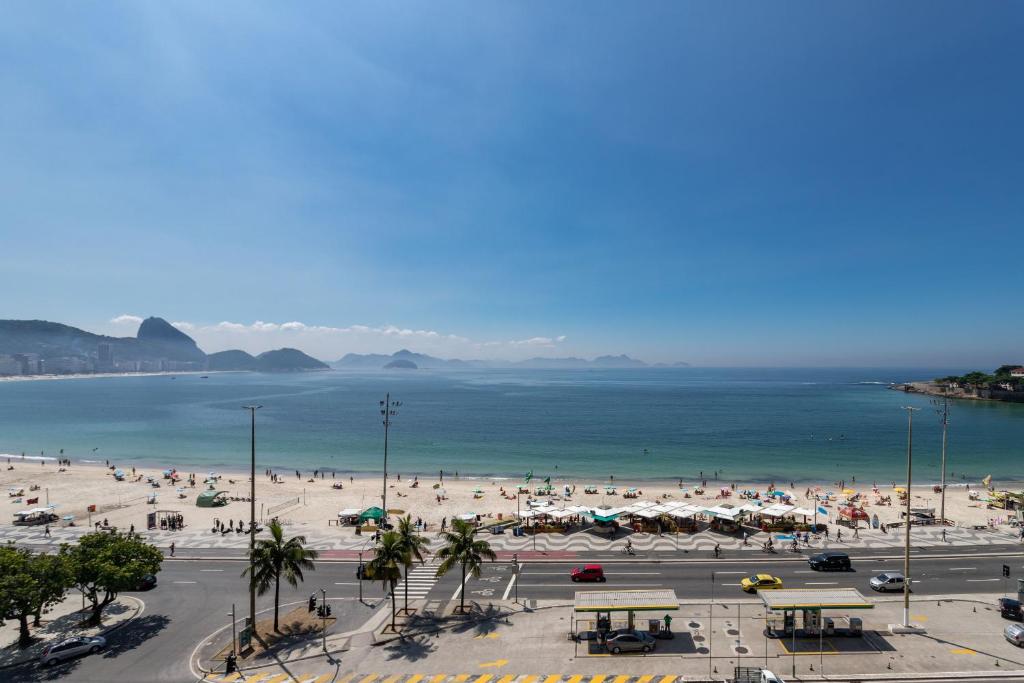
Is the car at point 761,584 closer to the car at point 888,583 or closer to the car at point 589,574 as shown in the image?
the car at point 888,583

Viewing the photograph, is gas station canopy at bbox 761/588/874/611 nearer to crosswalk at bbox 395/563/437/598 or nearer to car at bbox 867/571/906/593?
car at bbox 867/571/906/593

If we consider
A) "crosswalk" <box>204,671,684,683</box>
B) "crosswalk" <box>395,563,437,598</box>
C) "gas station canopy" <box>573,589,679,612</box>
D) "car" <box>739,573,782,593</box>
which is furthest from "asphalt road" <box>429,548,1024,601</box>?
"crosswalk" <box>204,671,684,683</box>

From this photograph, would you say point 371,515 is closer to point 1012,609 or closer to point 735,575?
point 735,575

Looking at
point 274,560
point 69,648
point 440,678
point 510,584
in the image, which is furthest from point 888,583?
point 69,648

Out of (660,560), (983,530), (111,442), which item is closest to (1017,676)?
(660,560)

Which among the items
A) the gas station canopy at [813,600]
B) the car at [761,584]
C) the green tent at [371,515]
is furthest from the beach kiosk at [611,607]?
the green tent at [371,515]

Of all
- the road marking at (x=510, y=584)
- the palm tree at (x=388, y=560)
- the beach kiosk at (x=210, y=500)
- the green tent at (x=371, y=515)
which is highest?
the palm tree at (x=388, y=560)
